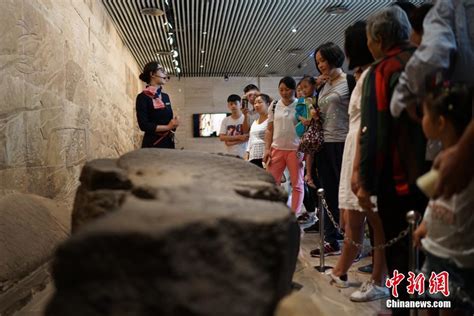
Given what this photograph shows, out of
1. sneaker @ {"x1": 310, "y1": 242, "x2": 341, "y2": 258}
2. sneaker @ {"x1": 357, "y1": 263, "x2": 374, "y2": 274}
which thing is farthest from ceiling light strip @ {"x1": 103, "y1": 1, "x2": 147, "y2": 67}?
sneaker @ {"x1": 357, "y1": 263, "x2": 374, "y2": 274}

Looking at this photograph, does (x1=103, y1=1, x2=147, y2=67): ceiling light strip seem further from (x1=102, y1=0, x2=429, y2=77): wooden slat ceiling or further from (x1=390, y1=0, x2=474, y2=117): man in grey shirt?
(x1=390, y1=0, x2=474, y2=117): man in grey shirt

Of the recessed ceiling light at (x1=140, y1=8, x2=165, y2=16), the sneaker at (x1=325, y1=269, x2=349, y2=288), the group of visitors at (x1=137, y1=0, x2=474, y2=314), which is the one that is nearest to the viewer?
A: the group of visitors at (x1=137, y1=0, x2=474, y2=314)

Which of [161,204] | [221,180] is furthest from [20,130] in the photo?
[161,204]

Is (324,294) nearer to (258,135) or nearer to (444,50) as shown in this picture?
(444,50)

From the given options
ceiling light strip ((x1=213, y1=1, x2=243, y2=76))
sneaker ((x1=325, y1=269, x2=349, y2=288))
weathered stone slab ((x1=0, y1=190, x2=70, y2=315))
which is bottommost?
sneaker ((x1=325, y1=269, x2=349, y2=288))

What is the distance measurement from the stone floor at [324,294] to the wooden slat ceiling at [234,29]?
4.57m

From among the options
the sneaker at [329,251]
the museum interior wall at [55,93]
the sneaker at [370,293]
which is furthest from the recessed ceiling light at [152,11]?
the sneaker at [370,293]

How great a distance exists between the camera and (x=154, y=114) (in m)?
3.87

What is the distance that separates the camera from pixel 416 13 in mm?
2090

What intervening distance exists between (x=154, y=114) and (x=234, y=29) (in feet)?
14.3

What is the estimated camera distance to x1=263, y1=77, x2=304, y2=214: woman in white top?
3.77 meters

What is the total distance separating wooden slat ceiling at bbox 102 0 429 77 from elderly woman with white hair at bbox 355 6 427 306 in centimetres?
474

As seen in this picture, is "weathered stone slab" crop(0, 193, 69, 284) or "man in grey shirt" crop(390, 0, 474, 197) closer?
"man in grey shirt" crop(390, 0, 474, 197)

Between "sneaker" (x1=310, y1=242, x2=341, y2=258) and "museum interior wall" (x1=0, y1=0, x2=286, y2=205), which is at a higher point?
"museum interior wall" (x1=0, y1=0, x2=286, y2=205)
